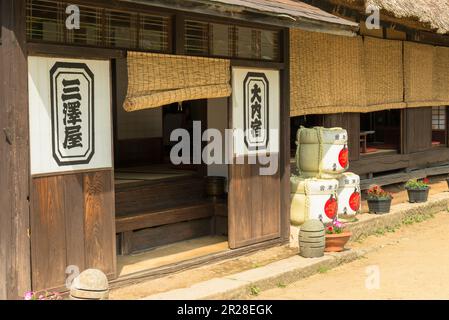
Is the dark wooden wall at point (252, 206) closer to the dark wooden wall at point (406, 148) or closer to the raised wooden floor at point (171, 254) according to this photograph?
the raised wooden floor at point (171, 254)

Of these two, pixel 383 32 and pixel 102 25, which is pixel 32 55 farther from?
pixel 383 32

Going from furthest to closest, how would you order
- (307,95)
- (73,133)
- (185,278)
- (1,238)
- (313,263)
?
(307,95) → (313,263) → (185,278) → (73,133) → (1,238)

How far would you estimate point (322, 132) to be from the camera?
9641 mm

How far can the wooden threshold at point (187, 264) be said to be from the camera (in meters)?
6.79

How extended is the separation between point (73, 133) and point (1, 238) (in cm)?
123

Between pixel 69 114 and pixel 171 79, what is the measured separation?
1.43 m

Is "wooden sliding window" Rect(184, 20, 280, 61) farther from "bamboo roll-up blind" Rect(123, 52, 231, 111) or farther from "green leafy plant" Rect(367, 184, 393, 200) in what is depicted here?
"green leafy plant" Rect(367, 184, 393, 200)

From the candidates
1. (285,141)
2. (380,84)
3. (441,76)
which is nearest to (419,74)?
(441,76)

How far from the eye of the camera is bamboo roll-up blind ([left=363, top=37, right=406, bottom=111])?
1183cm

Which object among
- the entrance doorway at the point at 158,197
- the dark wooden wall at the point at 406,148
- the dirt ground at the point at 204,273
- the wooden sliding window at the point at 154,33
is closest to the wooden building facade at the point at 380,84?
the dark wooden wall at the point at 406,148

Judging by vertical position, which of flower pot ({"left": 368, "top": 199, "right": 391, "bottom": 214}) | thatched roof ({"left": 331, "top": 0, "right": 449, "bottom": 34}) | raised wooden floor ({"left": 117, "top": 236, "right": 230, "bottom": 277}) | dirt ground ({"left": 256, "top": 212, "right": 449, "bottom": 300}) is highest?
thatched roof ({"left": 331, "top": 0, "right": 449, "bottom": 34})

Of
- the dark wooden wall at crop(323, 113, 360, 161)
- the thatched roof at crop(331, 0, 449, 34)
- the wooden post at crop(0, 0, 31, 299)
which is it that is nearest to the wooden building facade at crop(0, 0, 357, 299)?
the wooden post at crop(0, 0, 31, 299)

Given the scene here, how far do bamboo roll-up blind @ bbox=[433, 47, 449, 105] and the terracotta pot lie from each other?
713 cm

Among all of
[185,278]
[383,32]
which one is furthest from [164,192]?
[383,32]
